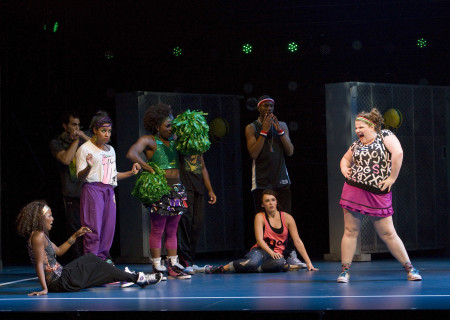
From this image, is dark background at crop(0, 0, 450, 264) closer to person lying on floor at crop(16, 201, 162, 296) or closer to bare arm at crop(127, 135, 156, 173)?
bare arm at crop(127, 135, 156, 173)

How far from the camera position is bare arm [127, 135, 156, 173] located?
790 centimetres

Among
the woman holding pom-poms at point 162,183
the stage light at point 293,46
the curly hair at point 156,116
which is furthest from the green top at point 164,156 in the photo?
the stage light at point 293,46

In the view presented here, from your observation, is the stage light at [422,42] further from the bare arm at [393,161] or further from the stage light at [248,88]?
the bare arm at [393,161]

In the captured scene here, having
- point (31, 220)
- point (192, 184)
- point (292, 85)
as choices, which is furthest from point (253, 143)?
point (292, 85)

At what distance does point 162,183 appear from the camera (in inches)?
307

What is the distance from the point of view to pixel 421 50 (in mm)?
11117

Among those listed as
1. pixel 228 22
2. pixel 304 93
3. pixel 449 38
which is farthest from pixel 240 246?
pixel 449 38

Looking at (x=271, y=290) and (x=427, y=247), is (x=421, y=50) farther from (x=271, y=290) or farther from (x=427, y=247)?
(x=271, y=290)

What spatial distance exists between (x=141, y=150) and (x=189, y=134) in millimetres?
481

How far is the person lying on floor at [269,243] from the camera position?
834 cm

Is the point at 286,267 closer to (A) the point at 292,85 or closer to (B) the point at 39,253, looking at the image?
(B) the point at 39,253

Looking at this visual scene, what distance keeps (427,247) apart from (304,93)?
2713 mm

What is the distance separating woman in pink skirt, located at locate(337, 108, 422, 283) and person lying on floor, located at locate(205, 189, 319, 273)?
113 centimetres
